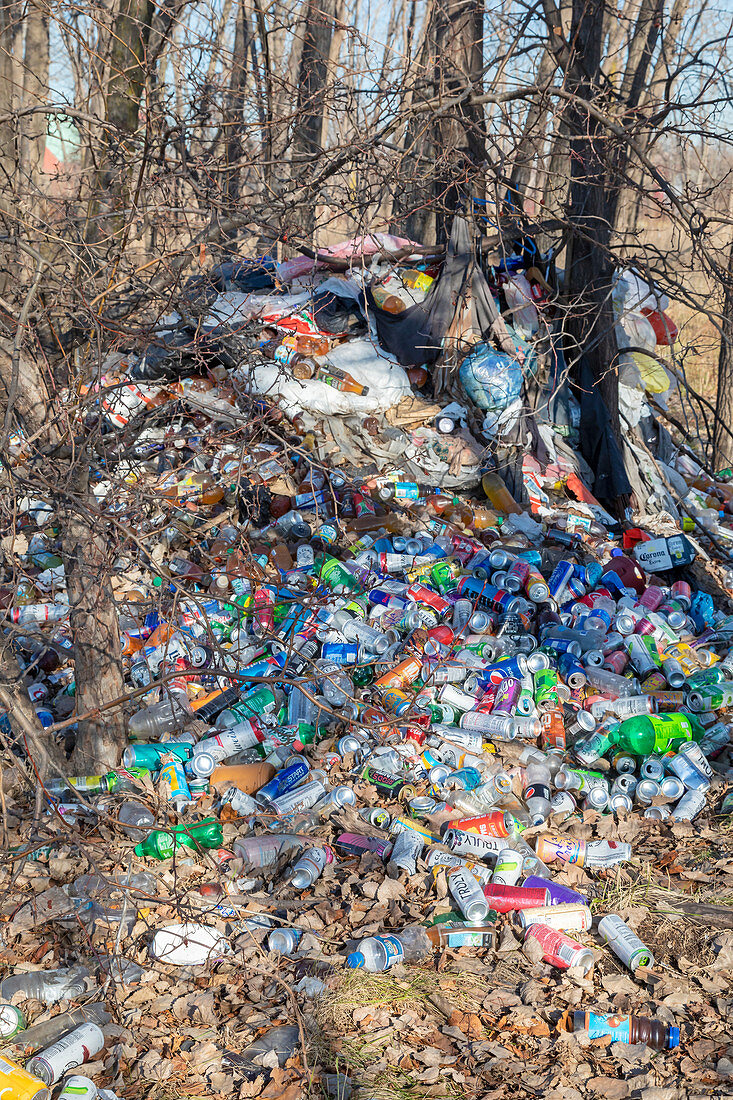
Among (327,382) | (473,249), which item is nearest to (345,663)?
(327,382)

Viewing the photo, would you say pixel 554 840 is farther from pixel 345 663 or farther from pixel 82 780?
pixel 82 780

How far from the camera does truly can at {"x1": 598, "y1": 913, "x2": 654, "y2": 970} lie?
2.53 meters

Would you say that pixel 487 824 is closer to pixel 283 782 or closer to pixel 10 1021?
pixel 283 782

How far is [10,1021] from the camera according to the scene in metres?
2.23

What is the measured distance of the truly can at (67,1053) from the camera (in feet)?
→ 6.88

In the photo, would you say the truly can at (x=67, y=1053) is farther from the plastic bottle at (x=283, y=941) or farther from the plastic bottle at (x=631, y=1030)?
the plastic bottle at (x=631, y=1030)

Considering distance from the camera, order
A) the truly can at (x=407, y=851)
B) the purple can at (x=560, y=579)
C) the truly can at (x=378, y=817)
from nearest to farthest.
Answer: the truly can at (x=407, y=851) → the truly can at (x=378, y=817) → the purple can at (x=560, y=579)

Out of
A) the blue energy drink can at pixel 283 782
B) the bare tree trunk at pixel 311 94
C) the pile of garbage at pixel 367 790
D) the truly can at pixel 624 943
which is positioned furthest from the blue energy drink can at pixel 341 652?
the bare tree trunk at pixel 311 94

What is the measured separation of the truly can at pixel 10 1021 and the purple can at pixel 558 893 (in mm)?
1577

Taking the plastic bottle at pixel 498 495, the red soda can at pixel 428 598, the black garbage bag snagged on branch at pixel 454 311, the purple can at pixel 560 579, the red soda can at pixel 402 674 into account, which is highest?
the black garbage bag snagged on branch at pixel 454 311

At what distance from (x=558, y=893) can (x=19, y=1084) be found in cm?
166

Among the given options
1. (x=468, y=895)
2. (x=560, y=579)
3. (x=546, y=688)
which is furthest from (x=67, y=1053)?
(x=560, y=579)

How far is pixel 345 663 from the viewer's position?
3.80 metres

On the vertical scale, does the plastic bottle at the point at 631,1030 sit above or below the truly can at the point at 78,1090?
below
